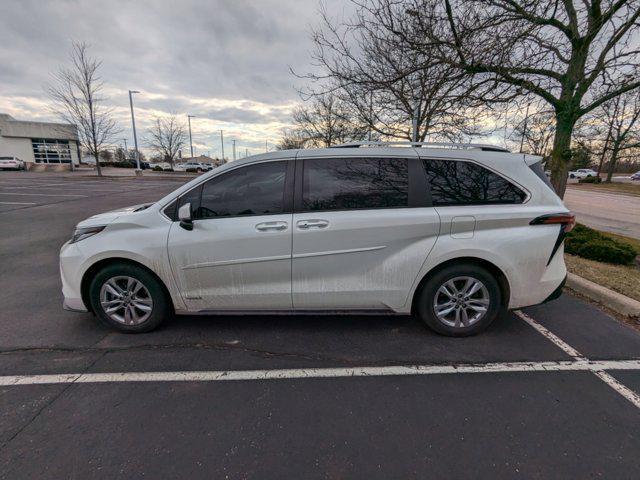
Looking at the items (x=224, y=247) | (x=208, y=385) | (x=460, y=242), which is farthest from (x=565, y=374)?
(x=224, y=247)

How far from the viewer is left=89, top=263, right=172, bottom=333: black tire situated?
326 centimetres

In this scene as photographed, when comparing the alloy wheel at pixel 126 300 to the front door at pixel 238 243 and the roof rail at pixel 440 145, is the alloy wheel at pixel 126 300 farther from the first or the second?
the roof rail at pixel 440 145

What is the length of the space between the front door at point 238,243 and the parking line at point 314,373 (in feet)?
2.33

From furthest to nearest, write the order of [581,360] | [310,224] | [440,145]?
[440,145], [310,224], [581,360]

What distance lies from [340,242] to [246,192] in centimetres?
105

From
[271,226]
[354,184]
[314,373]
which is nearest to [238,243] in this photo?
[271,226]

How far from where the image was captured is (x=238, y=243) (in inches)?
123

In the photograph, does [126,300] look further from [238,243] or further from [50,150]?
[50,150]

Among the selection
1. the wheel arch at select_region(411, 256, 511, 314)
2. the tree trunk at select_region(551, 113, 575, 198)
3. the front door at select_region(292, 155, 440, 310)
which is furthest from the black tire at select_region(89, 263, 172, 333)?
the tree trunk at select_region(551, 113, 575, 198)

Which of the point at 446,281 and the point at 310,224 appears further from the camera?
the point at 446,281

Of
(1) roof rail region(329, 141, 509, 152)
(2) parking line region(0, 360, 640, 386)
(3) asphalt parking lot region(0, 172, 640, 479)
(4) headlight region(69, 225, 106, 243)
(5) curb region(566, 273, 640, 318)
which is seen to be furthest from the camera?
(5) curb region(566, 273, 640, 318)

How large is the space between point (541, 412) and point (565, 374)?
65 centimetres

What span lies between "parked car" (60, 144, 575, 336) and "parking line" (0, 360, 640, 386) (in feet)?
1.76

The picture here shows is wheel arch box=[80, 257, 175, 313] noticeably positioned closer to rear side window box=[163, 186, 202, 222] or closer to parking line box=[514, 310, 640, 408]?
rear side window box=[163, 186, 202, 222]
